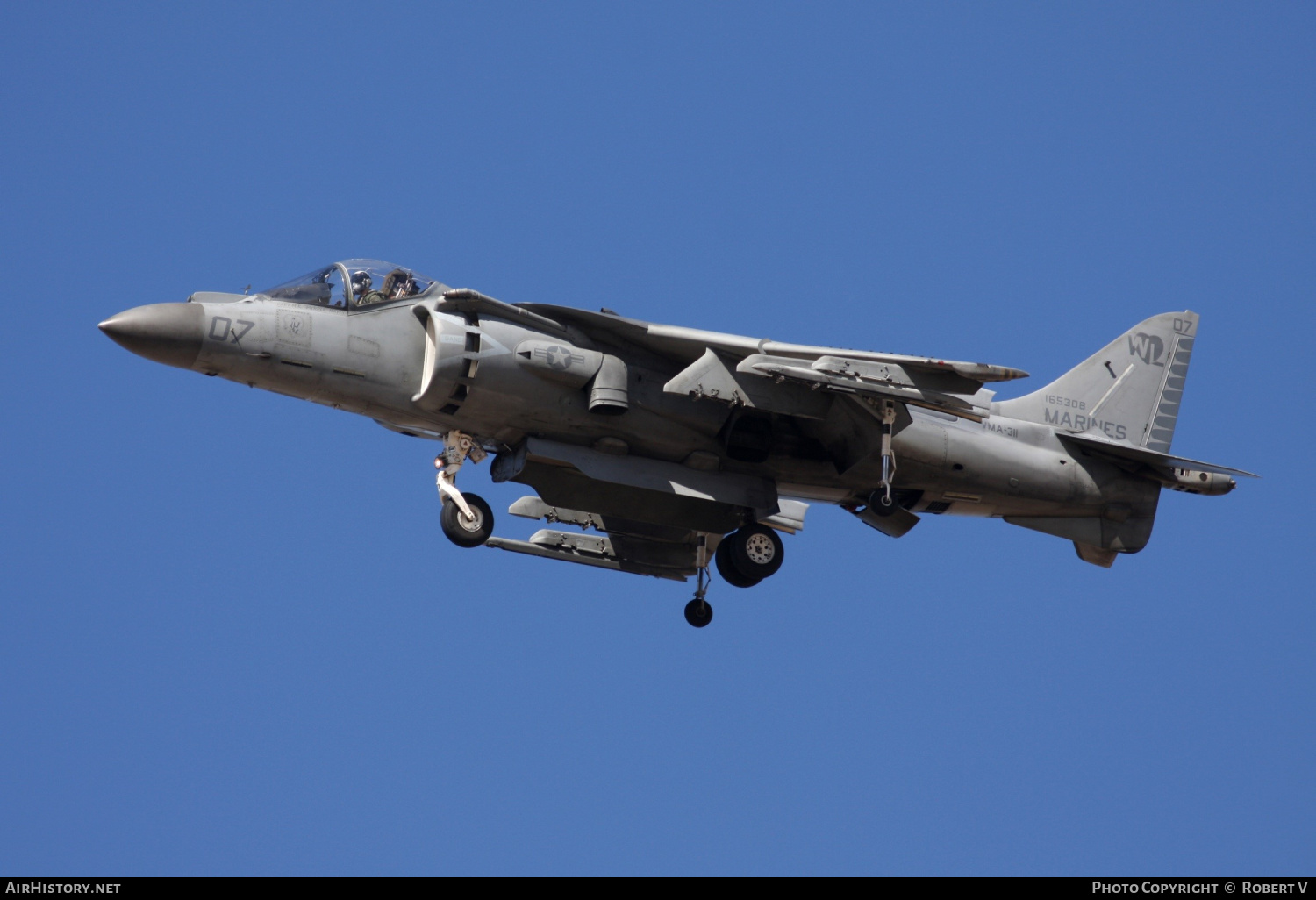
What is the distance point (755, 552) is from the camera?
21.0 metres

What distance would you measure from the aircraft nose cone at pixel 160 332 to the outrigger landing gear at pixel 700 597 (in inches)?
325

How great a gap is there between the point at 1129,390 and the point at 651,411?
8467 millimetres

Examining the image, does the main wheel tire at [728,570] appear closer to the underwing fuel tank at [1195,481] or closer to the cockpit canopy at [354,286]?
the cockpit canopy at [354,286]

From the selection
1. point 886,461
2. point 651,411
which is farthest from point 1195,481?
point 651,411

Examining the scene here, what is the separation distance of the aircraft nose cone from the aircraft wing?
3.90m

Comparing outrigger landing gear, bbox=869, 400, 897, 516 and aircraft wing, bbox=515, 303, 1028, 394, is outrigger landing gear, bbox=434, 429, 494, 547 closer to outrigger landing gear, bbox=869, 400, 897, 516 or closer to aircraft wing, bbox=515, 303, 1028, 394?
aircraft wing, bbox=515, 303, 1028, 394

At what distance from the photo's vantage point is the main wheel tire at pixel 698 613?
2317 centimetres

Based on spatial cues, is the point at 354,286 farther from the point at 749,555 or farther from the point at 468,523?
the point at 749,555
